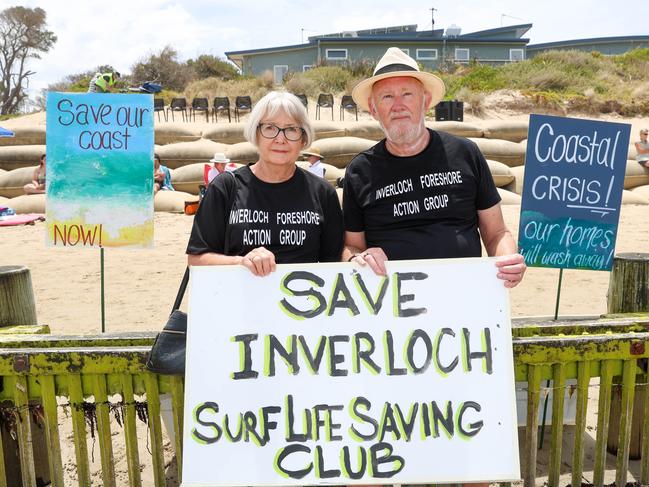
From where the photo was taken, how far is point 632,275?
2729 mm

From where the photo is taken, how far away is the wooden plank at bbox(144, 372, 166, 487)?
6.98 feet

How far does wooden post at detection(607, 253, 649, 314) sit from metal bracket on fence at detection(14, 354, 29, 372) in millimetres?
2537

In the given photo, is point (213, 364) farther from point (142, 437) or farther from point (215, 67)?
point (215, 67)

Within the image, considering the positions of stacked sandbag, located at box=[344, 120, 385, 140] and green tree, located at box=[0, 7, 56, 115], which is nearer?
stacked sandbag, located at box=[344, 120, 385, 140]

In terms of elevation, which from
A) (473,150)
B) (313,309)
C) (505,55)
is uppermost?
(505,55)

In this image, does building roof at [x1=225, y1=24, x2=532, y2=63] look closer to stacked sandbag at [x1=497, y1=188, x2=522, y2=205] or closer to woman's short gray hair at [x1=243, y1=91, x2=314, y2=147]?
stacked sandbag at [x1=497, y1=188, x2=522, y2=205]

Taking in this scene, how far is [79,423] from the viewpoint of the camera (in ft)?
7.02

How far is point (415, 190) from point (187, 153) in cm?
1067

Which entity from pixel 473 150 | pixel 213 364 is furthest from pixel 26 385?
pixel 473 150

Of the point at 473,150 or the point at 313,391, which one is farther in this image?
the point at 473,150

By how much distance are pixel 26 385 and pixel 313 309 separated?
1.10 m

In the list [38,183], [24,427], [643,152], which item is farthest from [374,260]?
[643,152]

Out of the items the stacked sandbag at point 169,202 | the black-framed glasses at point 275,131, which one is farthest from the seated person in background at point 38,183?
the black-framed glasses at point 275,131

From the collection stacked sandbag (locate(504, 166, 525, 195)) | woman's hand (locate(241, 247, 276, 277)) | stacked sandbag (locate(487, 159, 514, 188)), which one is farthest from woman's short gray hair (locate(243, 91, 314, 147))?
stacked sandbag (locate(504, 166, 525, 195))
